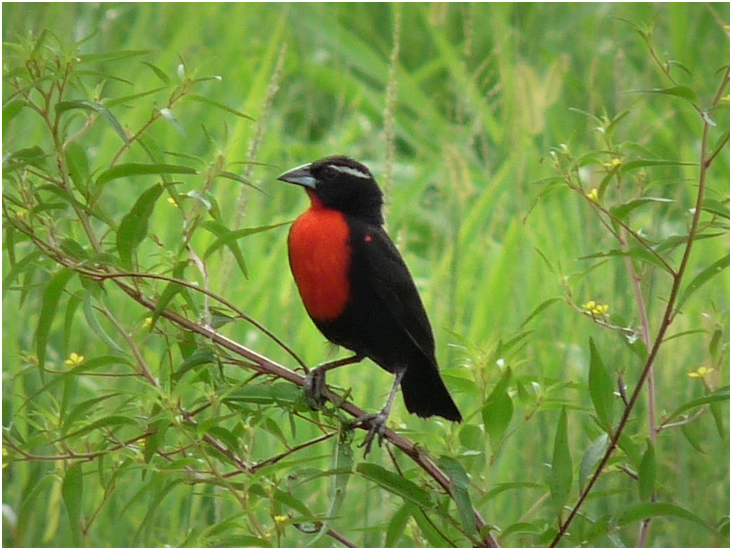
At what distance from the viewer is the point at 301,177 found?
3133mm

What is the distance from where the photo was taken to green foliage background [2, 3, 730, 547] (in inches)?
90.6

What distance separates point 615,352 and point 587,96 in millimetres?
1907

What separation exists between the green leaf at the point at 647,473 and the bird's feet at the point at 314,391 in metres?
0.63

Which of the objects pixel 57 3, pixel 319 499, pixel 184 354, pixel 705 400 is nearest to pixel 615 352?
pixel 319 499

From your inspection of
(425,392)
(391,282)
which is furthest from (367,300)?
(425,392)

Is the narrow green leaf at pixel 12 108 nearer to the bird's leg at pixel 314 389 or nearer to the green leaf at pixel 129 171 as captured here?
the green leaf at pixel 129 171

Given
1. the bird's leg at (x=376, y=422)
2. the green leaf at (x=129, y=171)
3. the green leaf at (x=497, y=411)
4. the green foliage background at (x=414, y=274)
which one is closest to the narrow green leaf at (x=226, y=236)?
the green foliage background at (x=414, y=274)

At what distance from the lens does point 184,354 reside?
2.37m

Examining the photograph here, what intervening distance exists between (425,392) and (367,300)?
0.92ft

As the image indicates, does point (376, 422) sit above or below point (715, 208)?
below

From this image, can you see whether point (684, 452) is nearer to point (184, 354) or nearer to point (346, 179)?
point (346, 179)

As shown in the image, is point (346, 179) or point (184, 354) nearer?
point (184, 354)

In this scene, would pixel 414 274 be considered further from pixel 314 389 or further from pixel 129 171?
pixel 129 171

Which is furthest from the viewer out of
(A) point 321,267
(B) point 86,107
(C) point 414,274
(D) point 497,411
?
(C) point 414,274
